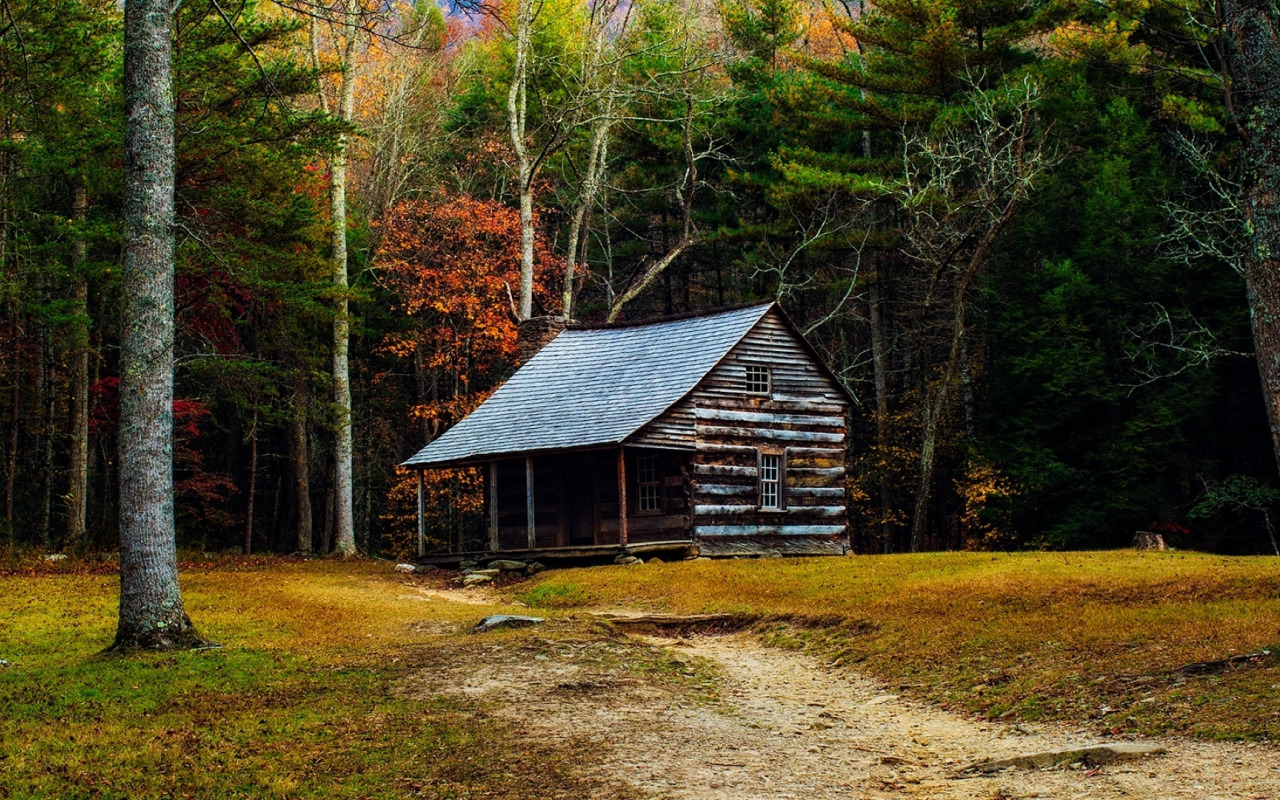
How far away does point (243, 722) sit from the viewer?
1055 cm

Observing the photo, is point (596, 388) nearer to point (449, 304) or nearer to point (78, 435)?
point (449, 304)

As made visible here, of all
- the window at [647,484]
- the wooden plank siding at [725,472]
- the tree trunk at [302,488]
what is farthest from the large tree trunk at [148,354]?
the tree trunk at [302,488]

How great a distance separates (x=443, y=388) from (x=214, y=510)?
10.6m

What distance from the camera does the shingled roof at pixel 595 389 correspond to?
2942 cm

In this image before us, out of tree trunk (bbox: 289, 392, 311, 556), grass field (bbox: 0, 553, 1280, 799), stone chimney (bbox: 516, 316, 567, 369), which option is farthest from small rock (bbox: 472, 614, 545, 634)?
tree trunk (bbox: 289, 392, 311, 556)

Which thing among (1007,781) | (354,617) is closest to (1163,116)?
(354,617)

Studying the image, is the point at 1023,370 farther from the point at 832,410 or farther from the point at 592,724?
the point at 592,724

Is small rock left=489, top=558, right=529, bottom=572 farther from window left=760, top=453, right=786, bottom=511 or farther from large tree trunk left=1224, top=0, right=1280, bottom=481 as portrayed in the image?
large tree trunk left=1224, top=0, right=1280, bottom=481

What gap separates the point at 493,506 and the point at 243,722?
2093 cm

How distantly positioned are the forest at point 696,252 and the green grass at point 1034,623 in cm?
1086

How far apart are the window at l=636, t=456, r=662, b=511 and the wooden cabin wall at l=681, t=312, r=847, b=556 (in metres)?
1.74

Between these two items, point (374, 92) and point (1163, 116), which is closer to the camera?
point (1163, 116)

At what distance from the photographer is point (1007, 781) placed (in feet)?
29.3

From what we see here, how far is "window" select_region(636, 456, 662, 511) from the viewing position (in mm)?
30891
